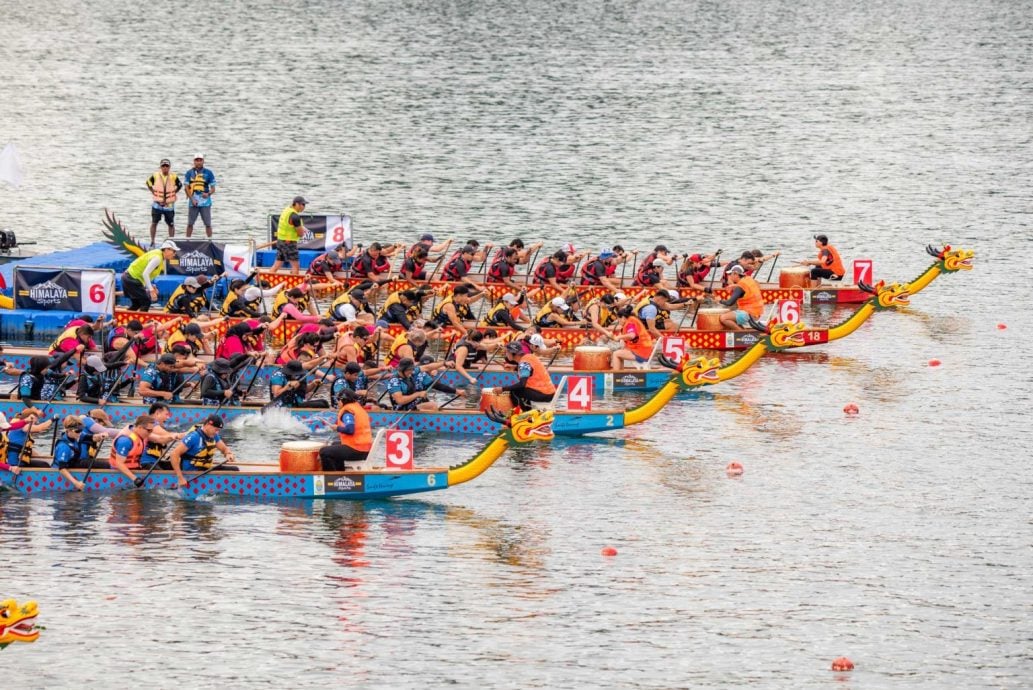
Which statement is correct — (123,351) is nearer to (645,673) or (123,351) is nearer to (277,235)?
(277,235)

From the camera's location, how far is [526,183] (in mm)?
76000

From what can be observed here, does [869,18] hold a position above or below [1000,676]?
above

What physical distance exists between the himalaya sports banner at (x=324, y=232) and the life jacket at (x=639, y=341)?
12857 millimetres

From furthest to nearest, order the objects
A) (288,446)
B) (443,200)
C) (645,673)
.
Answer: (443,200)
(288,446)
(645,673)

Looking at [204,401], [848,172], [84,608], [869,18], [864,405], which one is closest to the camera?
[84,608]

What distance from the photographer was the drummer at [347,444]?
35188mm

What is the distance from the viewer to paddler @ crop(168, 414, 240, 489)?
3494cm

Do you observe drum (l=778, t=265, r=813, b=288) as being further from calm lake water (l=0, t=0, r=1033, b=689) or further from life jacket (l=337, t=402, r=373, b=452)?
life jacket (l=337, t=402, r=373, b=452)

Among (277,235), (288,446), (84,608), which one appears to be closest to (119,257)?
(277,235)

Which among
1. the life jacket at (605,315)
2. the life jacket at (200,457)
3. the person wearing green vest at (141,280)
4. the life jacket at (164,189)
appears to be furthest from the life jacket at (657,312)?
the life jacket at (164,189)

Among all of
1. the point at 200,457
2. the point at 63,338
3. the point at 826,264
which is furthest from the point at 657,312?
the point at 200,457

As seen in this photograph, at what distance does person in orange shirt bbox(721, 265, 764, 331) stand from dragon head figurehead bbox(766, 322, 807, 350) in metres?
2.18

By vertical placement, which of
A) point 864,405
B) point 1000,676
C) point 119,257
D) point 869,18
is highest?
point 869,18

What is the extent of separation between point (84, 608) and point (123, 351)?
11.1m
